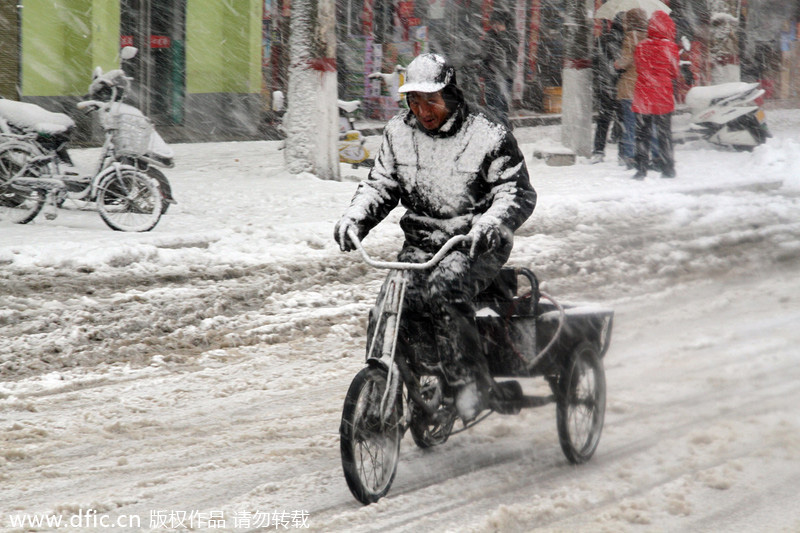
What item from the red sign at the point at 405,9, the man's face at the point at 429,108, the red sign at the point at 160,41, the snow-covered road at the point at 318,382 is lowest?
the snow-covered road at the point at 318,382

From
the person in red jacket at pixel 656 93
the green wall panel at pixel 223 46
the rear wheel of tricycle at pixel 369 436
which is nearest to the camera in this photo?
the rear wheel of tricycle at pixel 369 436

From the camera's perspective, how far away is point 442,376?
160 inches

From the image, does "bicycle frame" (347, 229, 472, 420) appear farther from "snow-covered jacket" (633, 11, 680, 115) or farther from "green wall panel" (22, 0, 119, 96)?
"green wall panel" (22, 0, 119, 96)

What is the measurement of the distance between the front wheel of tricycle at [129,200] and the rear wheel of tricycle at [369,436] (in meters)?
5.95

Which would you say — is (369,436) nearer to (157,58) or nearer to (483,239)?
(483,239)

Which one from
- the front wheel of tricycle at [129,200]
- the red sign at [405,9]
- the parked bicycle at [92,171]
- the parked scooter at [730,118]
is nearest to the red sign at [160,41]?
the red sign at [405,9]

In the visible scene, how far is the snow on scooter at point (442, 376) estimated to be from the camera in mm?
3840

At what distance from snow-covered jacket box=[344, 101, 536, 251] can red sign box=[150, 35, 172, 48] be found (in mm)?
14501

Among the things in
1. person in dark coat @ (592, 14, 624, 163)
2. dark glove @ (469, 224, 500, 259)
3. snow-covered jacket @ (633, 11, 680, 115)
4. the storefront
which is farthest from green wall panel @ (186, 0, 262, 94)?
dark glove @ (469, 224, 500, 259)

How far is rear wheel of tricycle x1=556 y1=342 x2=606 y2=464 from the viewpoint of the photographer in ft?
14.2

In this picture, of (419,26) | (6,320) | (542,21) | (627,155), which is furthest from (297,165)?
(542,21)

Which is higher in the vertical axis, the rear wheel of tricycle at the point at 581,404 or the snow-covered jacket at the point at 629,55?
Result: the snow-covered jacket at the point at 629,55

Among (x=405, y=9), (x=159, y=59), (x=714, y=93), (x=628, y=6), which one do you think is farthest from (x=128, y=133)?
(x=405, y=9)

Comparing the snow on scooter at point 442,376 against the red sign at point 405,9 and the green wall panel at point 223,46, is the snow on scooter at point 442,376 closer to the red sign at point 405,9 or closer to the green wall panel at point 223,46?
the green wall panel at point 223,46
